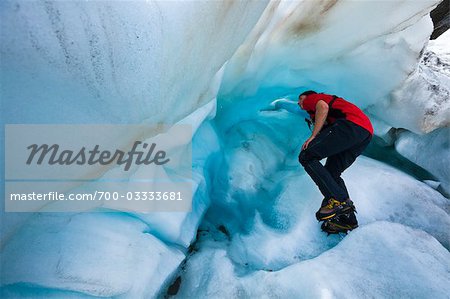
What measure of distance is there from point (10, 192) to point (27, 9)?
1.77ft

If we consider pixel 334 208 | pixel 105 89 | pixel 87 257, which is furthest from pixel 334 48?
pixel 87 257

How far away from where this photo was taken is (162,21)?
1191mm

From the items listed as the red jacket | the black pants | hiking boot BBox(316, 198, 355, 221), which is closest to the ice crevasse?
hiking boot BBox(316, 198, 355, 221)

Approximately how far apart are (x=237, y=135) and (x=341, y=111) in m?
1.12

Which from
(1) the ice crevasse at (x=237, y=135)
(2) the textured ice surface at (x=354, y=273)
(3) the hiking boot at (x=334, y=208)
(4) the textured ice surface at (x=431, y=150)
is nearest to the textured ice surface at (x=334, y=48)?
(1) the ice crevasse at (x=237, y=135)

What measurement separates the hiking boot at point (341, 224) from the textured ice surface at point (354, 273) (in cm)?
9

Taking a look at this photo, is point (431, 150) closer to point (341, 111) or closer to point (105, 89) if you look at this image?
point (341, 111)

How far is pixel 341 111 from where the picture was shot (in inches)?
73.1

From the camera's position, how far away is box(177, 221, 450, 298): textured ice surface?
137 cm

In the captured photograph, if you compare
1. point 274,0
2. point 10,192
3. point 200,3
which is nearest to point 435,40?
point 274,0

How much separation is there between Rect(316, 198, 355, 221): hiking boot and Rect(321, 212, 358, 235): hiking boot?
0.04 meters

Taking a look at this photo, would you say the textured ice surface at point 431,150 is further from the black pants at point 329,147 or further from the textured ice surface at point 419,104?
the black pants at point 329,147

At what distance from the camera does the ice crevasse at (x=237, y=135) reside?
1055mm

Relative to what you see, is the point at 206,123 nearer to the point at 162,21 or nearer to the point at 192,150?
the point at 192,150
